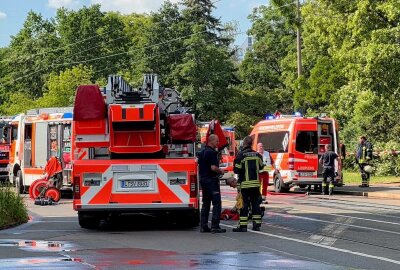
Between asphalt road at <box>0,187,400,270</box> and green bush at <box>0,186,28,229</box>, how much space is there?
0.32 meters

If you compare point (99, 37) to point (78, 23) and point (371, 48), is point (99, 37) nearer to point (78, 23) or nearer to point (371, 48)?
point (78, 23)

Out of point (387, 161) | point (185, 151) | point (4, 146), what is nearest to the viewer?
point (185, 151)

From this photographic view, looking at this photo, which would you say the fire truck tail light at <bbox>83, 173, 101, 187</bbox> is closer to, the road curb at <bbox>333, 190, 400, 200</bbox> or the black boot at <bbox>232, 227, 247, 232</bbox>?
the black boot at <bbox>232, 227, 247, 232</bbox>

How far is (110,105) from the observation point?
15.3 m

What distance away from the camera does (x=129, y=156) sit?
15.6 meters

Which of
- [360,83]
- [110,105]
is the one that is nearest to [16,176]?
[360,83]

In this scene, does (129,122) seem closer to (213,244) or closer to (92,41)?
(213,244)

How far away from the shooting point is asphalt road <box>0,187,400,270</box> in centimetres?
1046

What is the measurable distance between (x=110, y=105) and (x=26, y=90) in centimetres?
6879

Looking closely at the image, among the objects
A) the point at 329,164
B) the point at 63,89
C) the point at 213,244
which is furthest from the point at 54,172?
the point at 63,89

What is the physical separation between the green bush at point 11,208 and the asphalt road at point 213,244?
32cm

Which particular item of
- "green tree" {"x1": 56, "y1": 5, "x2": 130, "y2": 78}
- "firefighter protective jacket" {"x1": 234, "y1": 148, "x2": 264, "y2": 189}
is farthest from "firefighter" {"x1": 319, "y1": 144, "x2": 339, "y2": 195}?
"green tree" {"x1": 56, "y1": 5, "x2": 130, "y2": 78}

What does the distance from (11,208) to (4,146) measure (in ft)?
60.3

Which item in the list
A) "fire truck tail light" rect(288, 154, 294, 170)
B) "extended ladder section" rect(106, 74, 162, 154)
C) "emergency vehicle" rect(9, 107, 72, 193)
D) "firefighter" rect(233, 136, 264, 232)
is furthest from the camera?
"fire truck tail light" rect(288, 154, 294, 170)
